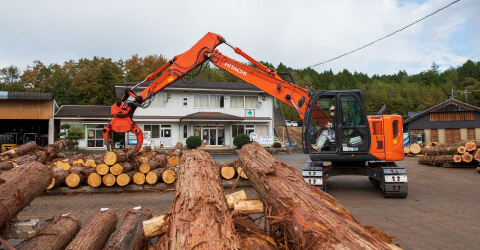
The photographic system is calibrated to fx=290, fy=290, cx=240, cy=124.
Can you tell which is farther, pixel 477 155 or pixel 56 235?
pixel 477 155

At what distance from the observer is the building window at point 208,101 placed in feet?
89.8

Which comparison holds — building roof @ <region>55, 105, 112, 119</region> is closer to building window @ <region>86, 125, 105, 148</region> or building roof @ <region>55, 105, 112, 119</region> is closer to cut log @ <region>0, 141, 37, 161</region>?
building window @ <region>86, 125, 105, 148</region>

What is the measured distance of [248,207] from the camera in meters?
3.46

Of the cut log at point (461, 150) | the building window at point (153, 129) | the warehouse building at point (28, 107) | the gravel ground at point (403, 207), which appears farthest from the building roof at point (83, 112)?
the cut log at point (461, 150)

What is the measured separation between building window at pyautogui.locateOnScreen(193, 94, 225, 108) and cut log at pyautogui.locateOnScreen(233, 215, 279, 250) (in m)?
24.6

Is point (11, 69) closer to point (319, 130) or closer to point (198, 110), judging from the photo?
point (198, 110)

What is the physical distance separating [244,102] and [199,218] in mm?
25492

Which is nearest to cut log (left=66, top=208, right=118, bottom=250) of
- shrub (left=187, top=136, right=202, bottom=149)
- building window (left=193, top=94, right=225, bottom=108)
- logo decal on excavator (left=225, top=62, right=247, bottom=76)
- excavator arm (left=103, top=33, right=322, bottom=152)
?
excavator arm (left=103, top=33, right=322, bottom=152)

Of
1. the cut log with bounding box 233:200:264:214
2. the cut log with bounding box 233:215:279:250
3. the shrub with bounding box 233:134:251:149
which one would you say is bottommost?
the cut log with bounding box 233:215:279:250

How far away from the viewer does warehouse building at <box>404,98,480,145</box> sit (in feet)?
93.1

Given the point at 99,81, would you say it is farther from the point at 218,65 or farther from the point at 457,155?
the point at 457,155

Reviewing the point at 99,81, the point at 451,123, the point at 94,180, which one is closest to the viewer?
the point at 94,180

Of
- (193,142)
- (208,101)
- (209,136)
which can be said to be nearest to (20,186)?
(193,142)

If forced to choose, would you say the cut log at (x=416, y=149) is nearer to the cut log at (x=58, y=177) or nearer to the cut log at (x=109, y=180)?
the cut log at (x=109, y=180)
